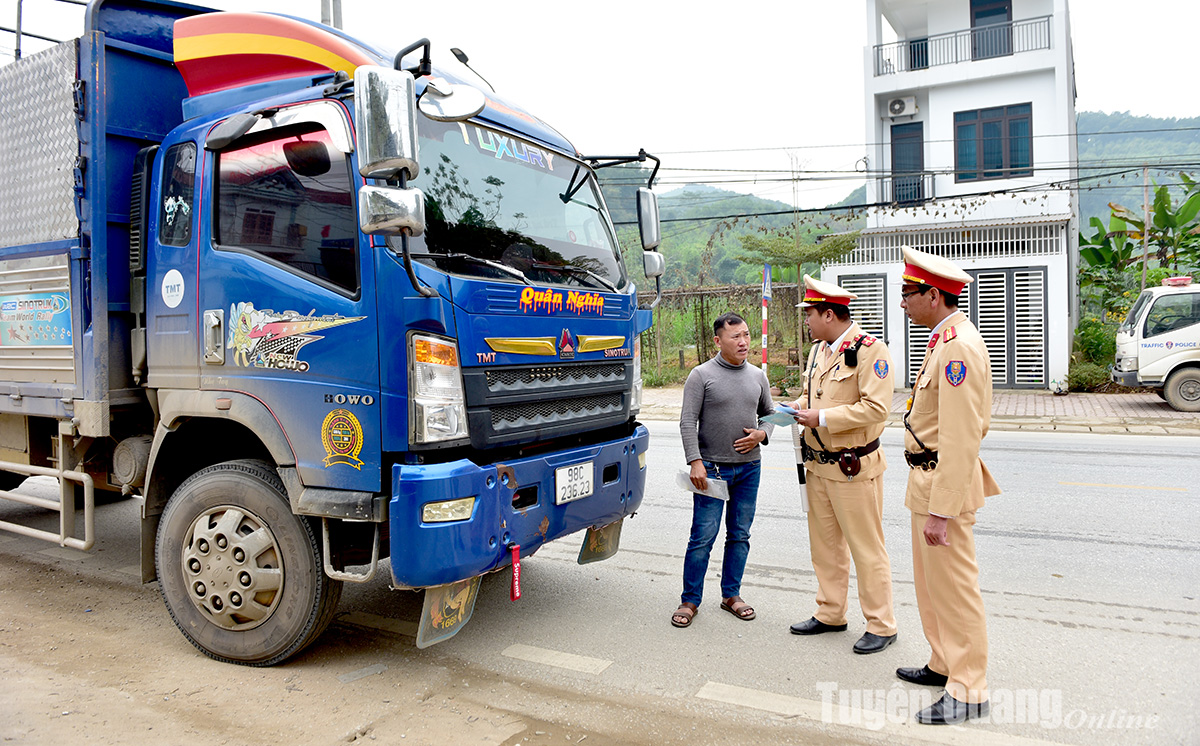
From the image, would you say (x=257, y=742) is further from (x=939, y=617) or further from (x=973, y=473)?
(x=973, y=473)

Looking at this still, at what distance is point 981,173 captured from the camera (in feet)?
67.2

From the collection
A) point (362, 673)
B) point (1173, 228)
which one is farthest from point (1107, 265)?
A: point (362, 673)

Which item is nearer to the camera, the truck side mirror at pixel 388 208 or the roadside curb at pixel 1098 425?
the truck side mirror at pixel 388 208

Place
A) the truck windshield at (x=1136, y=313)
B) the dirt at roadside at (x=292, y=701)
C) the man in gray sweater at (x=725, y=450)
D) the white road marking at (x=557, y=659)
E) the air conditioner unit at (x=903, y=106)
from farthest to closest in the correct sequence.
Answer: the air conditioner unit at (x=903, y=106) → the truck windshield at (x=1136, y=313) → the man in gray sweater at (x=725, y=450) → the white road marking at (x=557, y=659) → the dirt at roadside at (x=292, y=701)

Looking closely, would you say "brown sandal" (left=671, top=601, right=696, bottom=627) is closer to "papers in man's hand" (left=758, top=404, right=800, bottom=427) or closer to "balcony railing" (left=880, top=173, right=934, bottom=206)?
"papers in man's hand" (left=758, top=404, right=800, bottom=427)

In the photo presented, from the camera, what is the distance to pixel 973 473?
3.37 m

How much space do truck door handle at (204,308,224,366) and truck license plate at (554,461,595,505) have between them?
177cm

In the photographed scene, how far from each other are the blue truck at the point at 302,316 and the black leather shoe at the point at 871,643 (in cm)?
142

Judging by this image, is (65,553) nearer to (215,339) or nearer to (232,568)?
(232,568)

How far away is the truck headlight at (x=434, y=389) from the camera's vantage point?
3428 millimetres

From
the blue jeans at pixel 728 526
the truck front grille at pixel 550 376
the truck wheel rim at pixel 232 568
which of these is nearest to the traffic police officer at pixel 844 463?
the blue jeans at pixel 728 526

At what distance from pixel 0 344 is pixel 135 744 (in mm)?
3209

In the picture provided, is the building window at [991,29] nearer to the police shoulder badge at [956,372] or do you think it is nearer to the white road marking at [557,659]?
the police shoulder badge at [956,372]

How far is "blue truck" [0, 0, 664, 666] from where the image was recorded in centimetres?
348
